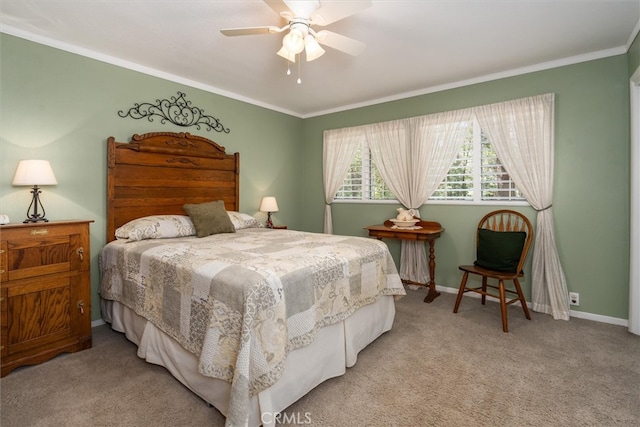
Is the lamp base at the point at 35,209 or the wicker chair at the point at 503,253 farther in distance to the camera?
the wicker chair at the point at 503,253

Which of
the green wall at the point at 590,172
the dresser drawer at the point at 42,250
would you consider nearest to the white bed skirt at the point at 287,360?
the dresser drawer at the point at 42,250

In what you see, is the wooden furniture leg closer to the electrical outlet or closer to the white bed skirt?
the white bed skirt

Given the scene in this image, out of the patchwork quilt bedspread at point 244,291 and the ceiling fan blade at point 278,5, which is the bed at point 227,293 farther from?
the ceiling fan blade at point 278,5

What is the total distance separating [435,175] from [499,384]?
247 cm

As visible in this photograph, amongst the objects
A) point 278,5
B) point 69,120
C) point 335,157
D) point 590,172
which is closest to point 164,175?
point 69,120

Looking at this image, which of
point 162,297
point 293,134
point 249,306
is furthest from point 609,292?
point 293,134

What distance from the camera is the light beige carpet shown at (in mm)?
1676

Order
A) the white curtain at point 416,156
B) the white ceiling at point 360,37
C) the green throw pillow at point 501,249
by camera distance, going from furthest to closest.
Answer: the white curtain at point 416,156, the green throw pillow at point 501,249, the white ceiling at point 360,37

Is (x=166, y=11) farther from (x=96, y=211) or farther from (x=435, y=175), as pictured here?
(x=435, y=175)

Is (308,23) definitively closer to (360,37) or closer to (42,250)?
(360,37)

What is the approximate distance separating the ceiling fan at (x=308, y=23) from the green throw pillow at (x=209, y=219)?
171cm

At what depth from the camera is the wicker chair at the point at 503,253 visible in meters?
2.84

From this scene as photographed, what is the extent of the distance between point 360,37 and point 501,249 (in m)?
2.35

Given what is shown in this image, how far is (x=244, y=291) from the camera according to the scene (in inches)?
60.0
